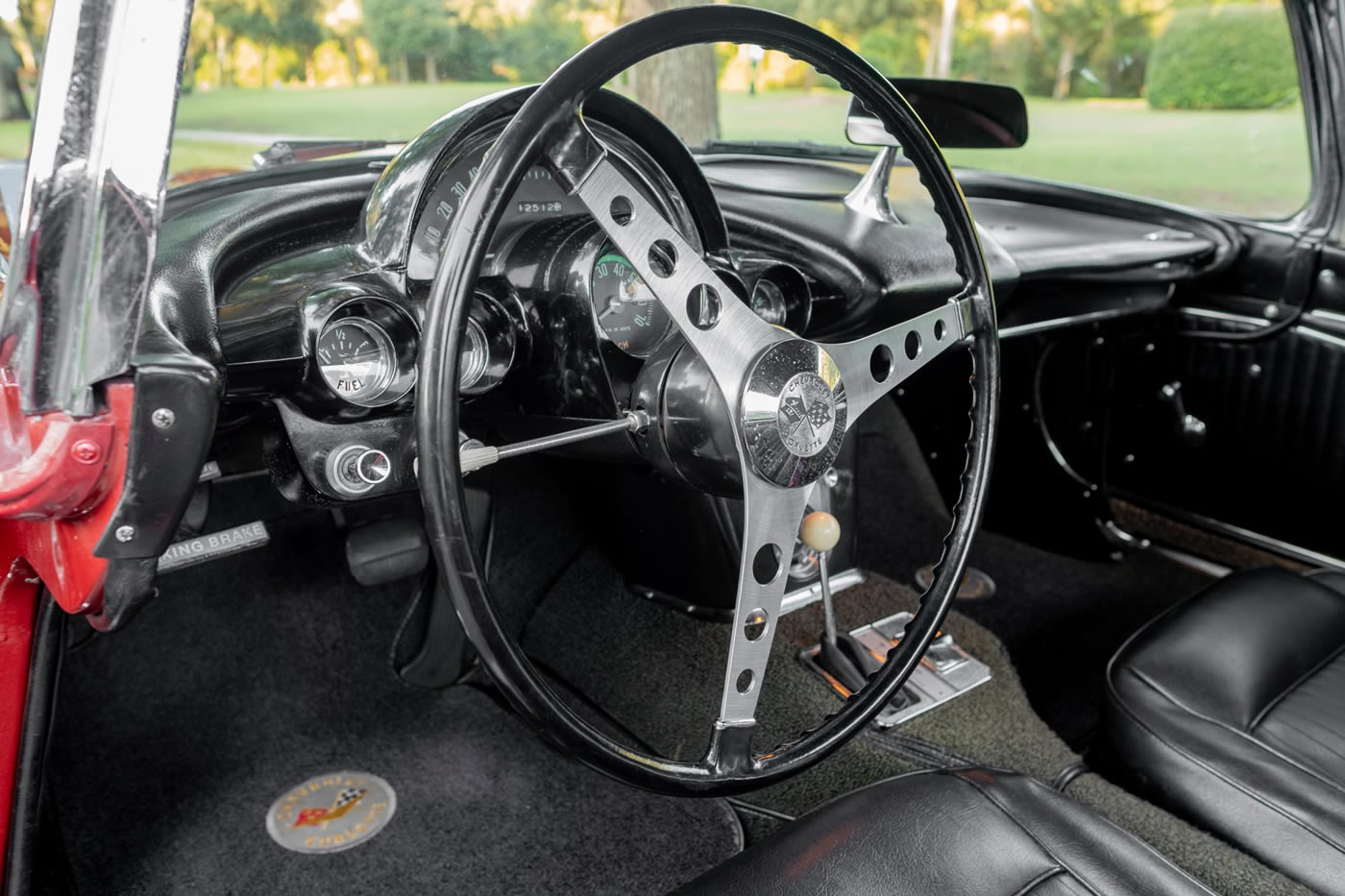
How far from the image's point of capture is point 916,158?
3.83 feet

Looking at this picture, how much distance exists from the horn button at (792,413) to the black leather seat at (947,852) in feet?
1.13

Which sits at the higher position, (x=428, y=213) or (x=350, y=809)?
(x=428, y=213)

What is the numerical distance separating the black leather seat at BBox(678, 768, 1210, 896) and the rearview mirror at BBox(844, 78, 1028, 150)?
0.97m

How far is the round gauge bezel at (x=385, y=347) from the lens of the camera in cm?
107

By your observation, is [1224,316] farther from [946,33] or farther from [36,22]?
[36,22]

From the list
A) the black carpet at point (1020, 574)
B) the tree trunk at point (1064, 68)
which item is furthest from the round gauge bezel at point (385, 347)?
the tree trunk at point (1064, 68)

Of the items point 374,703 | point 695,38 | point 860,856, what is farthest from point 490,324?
point 374,703

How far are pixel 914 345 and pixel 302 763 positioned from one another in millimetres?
1252

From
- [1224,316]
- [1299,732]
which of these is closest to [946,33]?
[1224,316]

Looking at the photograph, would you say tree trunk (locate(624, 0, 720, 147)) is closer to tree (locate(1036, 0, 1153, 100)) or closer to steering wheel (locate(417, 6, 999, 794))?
steering wheel (locate(417, 6, 999, 794))

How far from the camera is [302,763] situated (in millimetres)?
1812

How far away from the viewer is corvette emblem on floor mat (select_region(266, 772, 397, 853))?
5.47ft

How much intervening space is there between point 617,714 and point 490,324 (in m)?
0.86

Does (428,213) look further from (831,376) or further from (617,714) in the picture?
(617,714)
